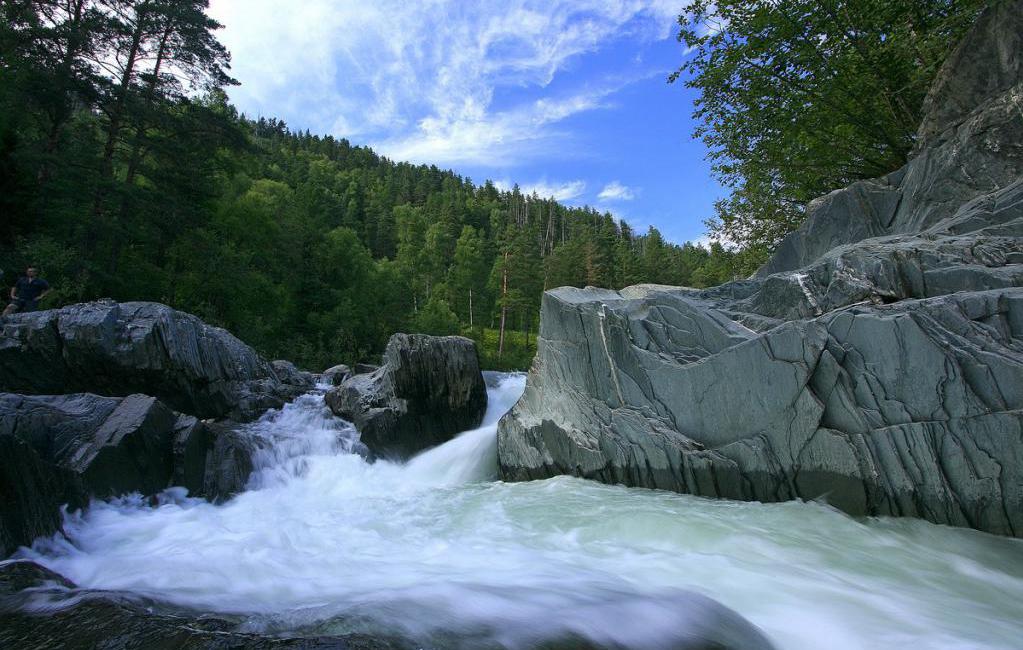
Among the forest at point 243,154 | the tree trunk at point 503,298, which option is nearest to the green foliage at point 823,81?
the forest at point 243,154

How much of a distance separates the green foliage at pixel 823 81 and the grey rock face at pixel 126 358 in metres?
16.3

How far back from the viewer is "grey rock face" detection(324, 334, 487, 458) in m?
13.8

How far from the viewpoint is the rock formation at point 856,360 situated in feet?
21.4

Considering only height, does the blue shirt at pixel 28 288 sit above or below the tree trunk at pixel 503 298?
below

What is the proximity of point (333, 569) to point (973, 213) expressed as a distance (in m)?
11.6

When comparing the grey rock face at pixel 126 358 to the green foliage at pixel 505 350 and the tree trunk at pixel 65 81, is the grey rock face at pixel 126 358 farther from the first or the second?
the green foliage at pixel 505 350

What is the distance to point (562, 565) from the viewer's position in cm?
585

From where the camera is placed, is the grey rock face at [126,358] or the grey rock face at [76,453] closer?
the grey rock face at [76,453]

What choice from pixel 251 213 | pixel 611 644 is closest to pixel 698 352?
pixel 611 644

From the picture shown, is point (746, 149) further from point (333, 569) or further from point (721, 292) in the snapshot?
point (333, 569)

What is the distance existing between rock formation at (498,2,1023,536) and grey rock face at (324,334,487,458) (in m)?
3.49

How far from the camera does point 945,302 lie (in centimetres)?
688

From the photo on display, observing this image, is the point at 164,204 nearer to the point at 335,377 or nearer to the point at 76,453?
the point at 335,377

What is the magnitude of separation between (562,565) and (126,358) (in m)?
11.7
